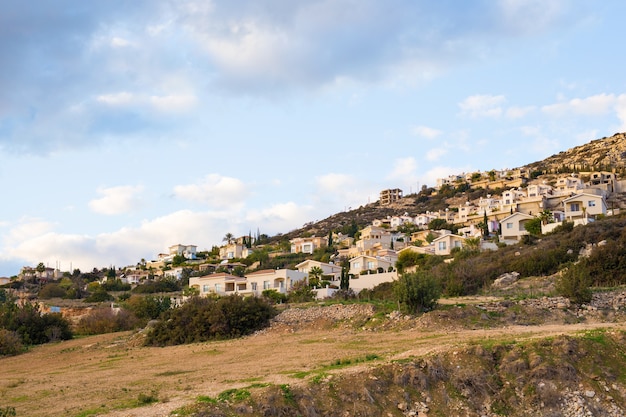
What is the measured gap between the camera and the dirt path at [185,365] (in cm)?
2080

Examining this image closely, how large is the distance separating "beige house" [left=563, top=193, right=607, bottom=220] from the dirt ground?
52585 mm

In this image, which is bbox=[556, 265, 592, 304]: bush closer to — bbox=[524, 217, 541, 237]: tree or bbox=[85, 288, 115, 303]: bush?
bbox=[524, 217, 541, 237]: tree

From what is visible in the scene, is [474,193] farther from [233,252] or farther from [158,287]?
[158,287]

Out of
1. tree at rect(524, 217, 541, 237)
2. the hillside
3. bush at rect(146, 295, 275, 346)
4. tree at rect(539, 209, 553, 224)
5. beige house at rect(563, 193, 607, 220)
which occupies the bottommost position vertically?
bush at rect(146, 295, 275, 346)

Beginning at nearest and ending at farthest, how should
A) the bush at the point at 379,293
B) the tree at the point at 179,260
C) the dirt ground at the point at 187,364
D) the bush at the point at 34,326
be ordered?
the dirt ground at the point at 187,364, the bush at the point at 34,326, the bush at the point at 379,293, the tree at the point at 179,260

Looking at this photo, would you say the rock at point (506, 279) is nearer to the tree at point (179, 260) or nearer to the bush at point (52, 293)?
the bush at point (52, 293)

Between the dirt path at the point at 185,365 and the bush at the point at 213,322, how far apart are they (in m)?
1.72

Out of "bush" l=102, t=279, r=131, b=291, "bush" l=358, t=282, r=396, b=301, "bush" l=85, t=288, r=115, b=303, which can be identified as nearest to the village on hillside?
"bush" l=358, t=282, r=396, b=301

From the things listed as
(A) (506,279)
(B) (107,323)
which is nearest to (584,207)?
(A) (506,279)

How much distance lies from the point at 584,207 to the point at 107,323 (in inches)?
2220

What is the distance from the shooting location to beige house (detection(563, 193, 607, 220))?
261 ft

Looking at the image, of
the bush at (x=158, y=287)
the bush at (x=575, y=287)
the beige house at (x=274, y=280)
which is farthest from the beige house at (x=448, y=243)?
the bush at (x=575, y=287)

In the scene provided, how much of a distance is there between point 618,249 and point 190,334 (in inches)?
1155

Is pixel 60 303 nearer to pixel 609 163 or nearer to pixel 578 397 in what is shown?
pixel 578 397
